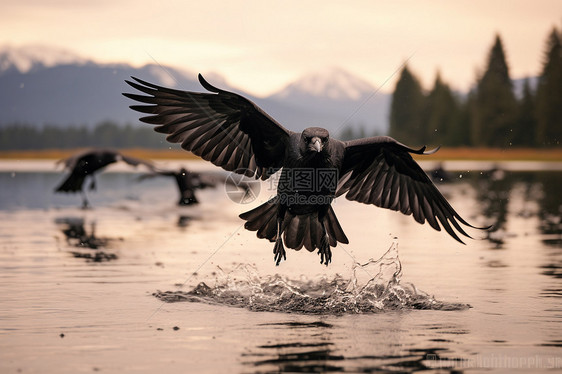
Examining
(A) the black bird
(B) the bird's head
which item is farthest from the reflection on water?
(B) the bird's head

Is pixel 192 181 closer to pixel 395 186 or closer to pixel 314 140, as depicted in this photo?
pixel 395 186

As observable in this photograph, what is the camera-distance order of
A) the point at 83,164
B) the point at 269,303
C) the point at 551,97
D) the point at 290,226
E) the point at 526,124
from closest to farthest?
1. the point at 269,303
2. the point at 290,226
3. the point at 83,164
4. the point at 551,97
5. the point at 526,124

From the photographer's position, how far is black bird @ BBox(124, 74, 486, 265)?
32.7 ft

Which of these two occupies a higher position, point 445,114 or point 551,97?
point 445,114

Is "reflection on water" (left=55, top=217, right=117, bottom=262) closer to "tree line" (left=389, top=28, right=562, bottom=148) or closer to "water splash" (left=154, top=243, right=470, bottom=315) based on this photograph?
"water splash" (left=154, top=243, right=470, bottom=315)

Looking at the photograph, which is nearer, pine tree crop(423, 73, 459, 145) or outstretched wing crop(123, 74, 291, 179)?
outstretched wing crop(123, 74, 291, 179)

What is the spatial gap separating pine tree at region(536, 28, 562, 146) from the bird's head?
295 ft

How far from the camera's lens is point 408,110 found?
404ft

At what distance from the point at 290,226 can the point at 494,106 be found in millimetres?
95937

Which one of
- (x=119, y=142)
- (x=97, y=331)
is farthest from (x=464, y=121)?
(x=97, y=331)

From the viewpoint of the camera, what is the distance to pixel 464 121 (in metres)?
110

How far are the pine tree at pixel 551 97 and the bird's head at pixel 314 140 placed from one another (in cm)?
9006

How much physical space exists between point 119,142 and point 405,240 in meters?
172

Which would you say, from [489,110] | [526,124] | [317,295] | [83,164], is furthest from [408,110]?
[317,295]
